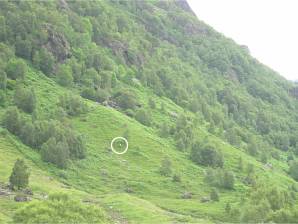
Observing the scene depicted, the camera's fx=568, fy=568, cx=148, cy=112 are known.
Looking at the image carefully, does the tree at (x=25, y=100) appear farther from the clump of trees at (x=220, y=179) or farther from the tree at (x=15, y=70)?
the clump of trees at (x=220, y=179)

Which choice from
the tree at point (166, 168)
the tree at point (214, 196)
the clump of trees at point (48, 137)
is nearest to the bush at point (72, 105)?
the clump of trees at point (48, 137)

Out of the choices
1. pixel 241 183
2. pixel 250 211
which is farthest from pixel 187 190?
pixel 250 211

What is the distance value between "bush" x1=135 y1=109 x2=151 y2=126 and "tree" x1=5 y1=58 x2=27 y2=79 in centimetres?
3836

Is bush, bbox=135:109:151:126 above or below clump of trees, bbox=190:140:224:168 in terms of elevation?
Result: above

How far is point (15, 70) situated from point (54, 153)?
51.4 m

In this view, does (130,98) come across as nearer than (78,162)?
No

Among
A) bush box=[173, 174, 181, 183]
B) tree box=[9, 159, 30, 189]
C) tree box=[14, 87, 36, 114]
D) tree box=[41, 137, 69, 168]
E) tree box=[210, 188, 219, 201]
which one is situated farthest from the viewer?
tree box=[14, 87, 36, 114]

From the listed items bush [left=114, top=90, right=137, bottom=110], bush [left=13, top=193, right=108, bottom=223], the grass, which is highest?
bush [left=114, top=90, right=137, bottom=110]

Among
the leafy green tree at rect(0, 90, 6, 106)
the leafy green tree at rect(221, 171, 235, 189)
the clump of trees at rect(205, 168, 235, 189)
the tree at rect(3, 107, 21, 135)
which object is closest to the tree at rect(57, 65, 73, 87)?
the leafy green tree at rect(0, 90, 6, 106)

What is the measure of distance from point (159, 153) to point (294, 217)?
203 feet

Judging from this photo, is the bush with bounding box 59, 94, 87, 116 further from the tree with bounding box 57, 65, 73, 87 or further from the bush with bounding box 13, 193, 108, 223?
the bush with bounding box 13, 193, 108, 223

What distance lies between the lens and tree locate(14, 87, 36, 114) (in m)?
152

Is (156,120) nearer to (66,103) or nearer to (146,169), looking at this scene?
(66,103)

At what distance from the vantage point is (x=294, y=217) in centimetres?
9856
